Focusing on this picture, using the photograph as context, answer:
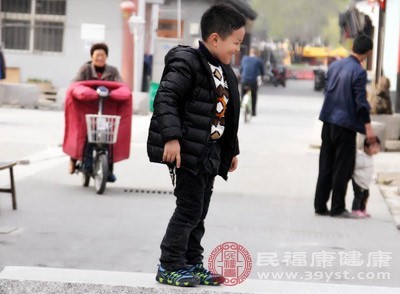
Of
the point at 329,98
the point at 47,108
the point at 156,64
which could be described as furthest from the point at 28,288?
the point at 156,64

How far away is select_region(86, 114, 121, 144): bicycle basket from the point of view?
13.7m

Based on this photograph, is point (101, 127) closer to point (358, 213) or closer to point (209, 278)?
point (358, 213)

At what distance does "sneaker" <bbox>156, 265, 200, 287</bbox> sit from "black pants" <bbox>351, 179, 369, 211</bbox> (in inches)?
215

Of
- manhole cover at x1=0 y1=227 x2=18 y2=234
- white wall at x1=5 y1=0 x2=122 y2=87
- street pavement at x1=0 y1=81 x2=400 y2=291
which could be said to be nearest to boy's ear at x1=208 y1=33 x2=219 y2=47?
street pavement at x1=0 y1=81 x2=400 y2=291

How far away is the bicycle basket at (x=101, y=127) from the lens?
13719 mm

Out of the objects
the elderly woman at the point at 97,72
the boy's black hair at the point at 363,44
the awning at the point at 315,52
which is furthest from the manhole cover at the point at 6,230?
the awning at the point at 315,52

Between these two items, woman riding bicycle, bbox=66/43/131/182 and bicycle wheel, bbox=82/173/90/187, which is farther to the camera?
bicycle wheel, bbox=82/173/90/187

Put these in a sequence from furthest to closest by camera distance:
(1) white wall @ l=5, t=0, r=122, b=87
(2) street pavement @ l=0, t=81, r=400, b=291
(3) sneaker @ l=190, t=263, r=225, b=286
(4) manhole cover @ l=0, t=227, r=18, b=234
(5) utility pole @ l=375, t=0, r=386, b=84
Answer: (1) white wall @ l=5, t=0, r=122, b=87 → (5) utility pole @ l=375, t=0, r=386, b=84 → (4) manhole cover @ l=0, t=227, r=18, b=234 → (2) street pavement @ l=0, t=81, r=400, b=291 → (3) sneaker @ l=190, t=263, r=225, b=286

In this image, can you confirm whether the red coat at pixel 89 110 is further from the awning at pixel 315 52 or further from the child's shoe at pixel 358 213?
the awning at pixel 315 52

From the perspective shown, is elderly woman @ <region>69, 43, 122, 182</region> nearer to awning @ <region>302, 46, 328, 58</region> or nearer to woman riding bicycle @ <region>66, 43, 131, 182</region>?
woman riding bicycle @ <region>66, 43, 131, 182</region>

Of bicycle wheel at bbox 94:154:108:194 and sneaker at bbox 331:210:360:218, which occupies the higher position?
bicycle wheel at bbox 94:154:108:194

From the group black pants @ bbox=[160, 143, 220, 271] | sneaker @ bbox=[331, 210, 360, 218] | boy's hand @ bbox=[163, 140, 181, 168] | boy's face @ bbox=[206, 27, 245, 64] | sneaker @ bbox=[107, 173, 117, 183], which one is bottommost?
sneaker @ bbox=[331, 210, 360, 218]

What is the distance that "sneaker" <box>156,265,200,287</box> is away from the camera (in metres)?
6.93

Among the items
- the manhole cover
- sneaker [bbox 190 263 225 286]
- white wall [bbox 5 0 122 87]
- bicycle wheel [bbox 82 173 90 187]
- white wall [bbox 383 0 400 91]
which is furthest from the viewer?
white wall [bbox 5 0 122 87]
